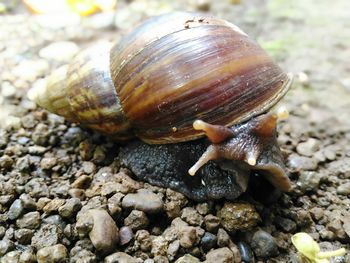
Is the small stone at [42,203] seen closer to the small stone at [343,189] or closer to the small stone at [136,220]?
the small stone at [136,220]

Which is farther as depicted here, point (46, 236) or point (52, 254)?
point (46, 236)

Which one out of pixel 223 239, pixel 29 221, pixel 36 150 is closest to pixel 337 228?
pixel 223 239

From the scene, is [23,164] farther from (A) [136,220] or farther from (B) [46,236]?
(A) [136,220]

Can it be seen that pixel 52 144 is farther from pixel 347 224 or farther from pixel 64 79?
pixel 347 224

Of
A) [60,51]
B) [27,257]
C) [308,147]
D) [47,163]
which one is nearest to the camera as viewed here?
[27,257]

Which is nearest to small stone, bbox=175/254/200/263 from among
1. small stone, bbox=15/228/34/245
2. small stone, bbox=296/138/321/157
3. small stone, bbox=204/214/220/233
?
small stone, bbox=204/214/220/233

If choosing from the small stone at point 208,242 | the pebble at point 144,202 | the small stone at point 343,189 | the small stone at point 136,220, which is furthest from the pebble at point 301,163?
the small stone at point 136,220
